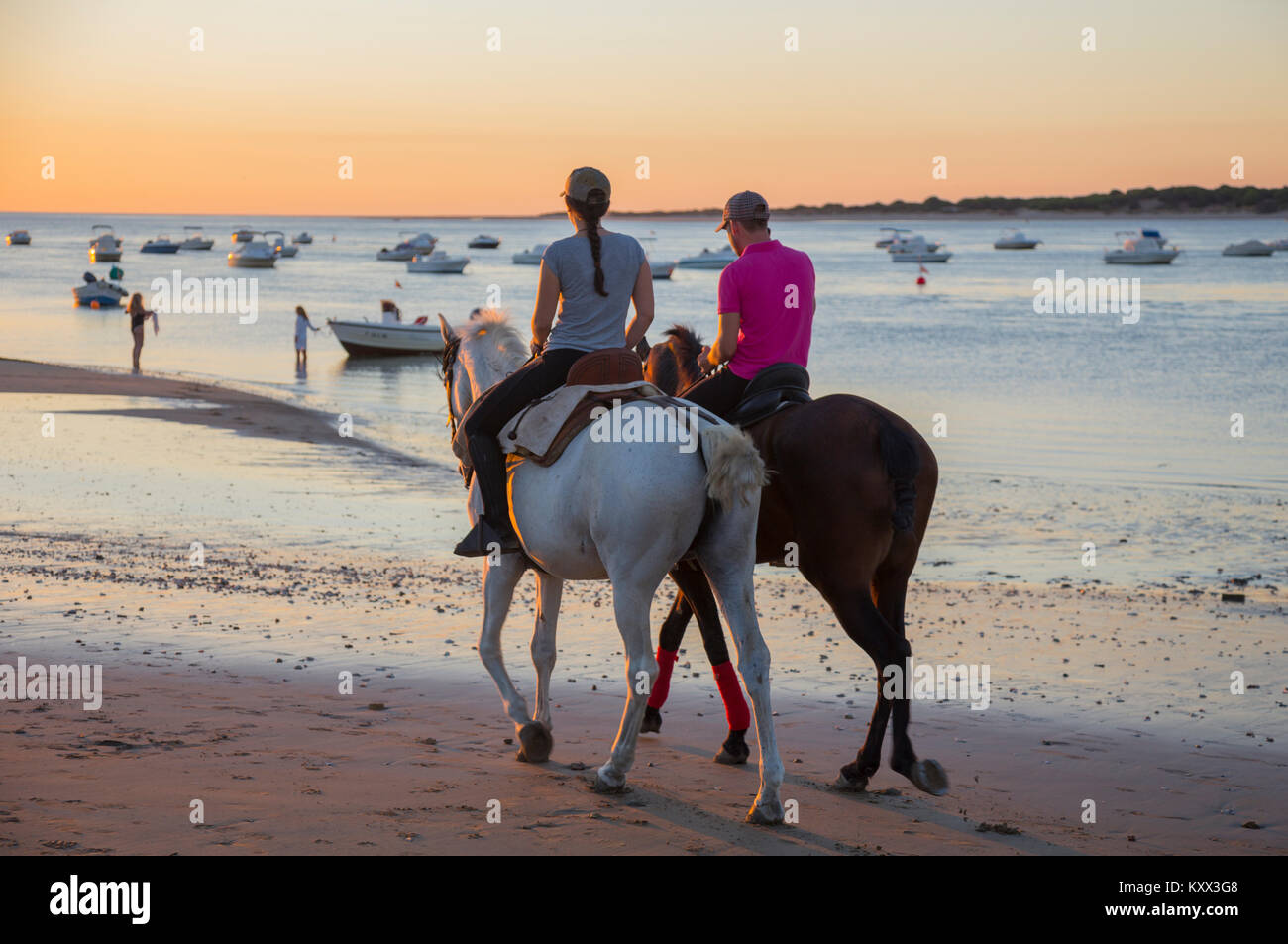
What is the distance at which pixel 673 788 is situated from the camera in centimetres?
656

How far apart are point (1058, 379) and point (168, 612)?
3130cm

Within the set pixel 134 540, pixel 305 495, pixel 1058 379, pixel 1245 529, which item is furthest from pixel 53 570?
pixel 1058 379

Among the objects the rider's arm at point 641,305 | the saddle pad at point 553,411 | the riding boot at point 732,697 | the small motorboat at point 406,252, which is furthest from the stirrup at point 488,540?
the small motorboat at point 406,252

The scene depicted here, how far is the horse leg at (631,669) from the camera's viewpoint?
6.11m

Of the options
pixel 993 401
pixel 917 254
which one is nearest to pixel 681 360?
pixel 993 401

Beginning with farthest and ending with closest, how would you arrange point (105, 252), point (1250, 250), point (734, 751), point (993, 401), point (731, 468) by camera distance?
point (1250, 250), point (105, 252), point (993, 401), point (734, 751), point (731, 468)

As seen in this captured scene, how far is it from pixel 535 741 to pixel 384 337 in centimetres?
3479

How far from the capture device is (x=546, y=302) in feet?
22.0

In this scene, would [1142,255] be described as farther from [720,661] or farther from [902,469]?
[902,469]

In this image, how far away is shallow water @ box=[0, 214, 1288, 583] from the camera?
14438 mm

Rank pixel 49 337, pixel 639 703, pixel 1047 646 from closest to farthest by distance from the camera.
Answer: pixel 639 703 → pixel 1047 646 → pixel 49 337

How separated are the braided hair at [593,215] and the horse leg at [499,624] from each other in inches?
60.8

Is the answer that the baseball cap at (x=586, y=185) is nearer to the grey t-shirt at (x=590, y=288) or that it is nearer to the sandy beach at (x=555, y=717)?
the grey t-shirt at (x=590, y=288)
